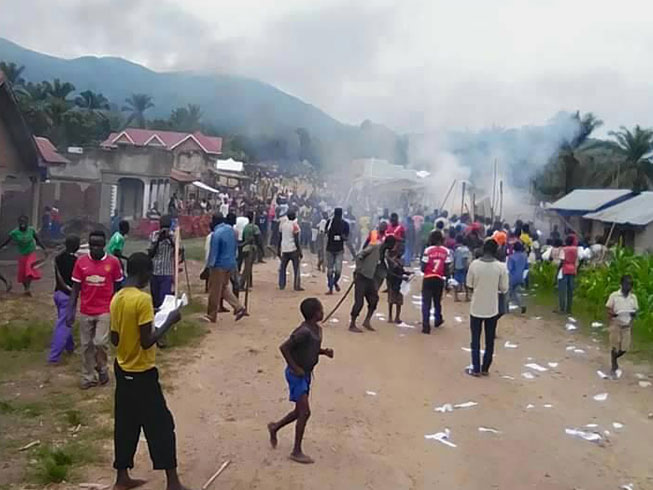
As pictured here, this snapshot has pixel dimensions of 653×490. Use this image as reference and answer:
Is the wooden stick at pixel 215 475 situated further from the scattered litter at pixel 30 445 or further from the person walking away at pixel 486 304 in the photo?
the person walking away at pixel 486 304

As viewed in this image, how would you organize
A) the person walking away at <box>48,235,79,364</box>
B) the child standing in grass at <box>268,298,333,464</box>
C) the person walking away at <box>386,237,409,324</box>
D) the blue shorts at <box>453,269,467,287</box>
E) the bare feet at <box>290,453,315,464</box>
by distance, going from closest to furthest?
1. the child standing in grass at <box>268,298,333,464</box>
2. the bare feet at <box>290,453,315,464</box>
3. the person walking away at <box>48,235,79,364</box>
4. the person walking away at <box>386,237,409,324</box>
5. the blue shorts at <box>453,269,467,287</box>

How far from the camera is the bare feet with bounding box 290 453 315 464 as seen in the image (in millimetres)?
6207

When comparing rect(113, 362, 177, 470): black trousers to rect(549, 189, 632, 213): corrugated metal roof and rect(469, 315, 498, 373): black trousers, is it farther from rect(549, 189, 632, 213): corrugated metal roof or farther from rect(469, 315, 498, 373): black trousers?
rect(549, 189, 632, 213): corrugated metal roof

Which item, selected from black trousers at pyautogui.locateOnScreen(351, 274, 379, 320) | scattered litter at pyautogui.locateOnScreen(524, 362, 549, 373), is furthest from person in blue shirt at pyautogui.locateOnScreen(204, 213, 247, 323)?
scattered litter at pyautogui.locateOnScreen(524, 362, 549, 373)

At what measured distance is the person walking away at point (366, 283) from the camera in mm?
11766

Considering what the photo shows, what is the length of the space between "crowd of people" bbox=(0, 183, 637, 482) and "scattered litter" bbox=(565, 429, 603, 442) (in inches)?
78.4

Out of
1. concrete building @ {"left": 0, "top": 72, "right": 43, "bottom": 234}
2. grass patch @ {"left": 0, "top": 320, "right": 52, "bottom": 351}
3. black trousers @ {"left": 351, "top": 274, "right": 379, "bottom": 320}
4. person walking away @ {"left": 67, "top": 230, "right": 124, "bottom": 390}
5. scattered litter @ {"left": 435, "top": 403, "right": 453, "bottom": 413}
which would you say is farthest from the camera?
concrete building @ {"left": 0, "top": 72, "right": 43, "bottom": 234}

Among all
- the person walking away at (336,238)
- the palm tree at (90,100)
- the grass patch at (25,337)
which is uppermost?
the palm tree at (90,100)

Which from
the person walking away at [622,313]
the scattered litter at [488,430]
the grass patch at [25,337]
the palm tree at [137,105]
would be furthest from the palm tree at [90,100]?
the scattered litter at [488,430]

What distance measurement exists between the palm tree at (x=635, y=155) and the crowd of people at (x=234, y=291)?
24385 mm

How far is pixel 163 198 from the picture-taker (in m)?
35.2

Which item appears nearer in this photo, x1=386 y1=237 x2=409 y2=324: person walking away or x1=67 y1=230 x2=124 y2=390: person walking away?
x1=67 y1=230 x2=124 y2=390: person walking away

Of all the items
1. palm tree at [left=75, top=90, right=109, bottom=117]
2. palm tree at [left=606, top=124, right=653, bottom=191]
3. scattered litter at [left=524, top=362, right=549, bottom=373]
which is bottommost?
scattered litter at [left=524, top=362, right=549, bottom=373]

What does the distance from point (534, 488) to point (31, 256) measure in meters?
9.72
